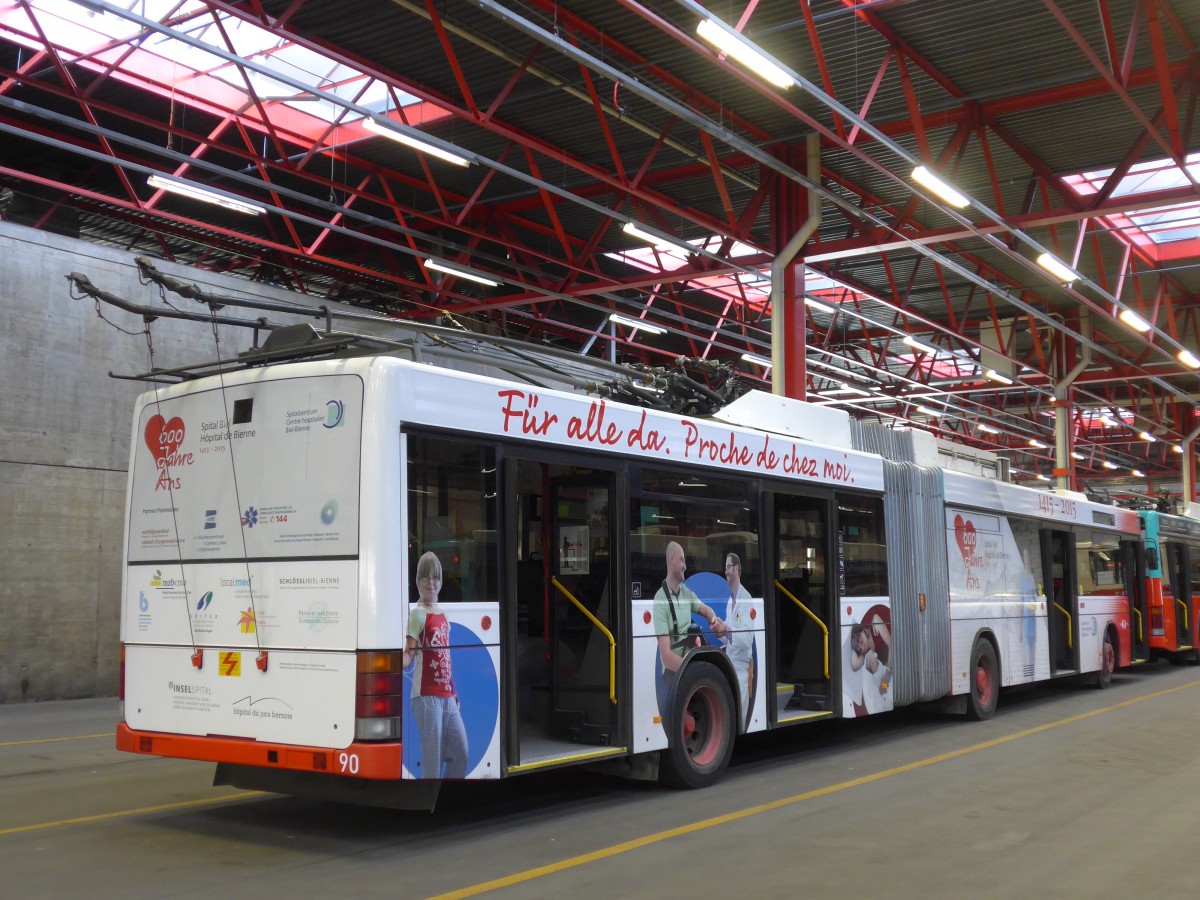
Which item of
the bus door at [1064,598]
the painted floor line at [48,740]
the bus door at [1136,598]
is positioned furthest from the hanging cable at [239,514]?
the bus door at [1136,598]

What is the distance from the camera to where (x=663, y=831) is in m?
7.79

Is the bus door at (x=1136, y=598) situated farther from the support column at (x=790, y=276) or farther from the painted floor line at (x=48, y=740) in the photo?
the painted floor line at (x=48, y=740)

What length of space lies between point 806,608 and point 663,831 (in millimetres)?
4066

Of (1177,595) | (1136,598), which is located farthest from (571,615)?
(1177,595)

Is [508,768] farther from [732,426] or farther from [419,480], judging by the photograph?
[732,426]

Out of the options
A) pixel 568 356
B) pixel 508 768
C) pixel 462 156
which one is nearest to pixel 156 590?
pixel 508 768

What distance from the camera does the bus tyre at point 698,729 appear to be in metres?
9.16

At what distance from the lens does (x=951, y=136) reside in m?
18.8

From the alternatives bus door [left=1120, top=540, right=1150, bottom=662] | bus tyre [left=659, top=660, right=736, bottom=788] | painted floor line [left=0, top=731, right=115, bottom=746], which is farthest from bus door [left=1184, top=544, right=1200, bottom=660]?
painted floor line [left=0, top=731, right=115, bottom=746]

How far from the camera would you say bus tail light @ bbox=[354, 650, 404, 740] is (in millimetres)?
6738

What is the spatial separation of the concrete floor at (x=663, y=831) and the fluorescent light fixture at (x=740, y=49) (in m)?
6.79

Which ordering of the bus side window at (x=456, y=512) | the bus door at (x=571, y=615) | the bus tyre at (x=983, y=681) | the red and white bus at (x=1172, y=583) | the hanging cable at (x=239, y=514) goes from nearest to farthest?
the bus side window at (x=456, y=512), the hanging cable at (x=239, y=514), the bus door at (x=571, y=615), the bus tyre at (x=983, y=681), the red and white bus at (x=1172, y=583)

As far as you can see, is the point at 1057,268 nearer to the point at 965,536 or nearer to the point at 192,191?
the point at 965,536

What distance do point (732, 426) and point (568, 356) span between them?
164 cm
